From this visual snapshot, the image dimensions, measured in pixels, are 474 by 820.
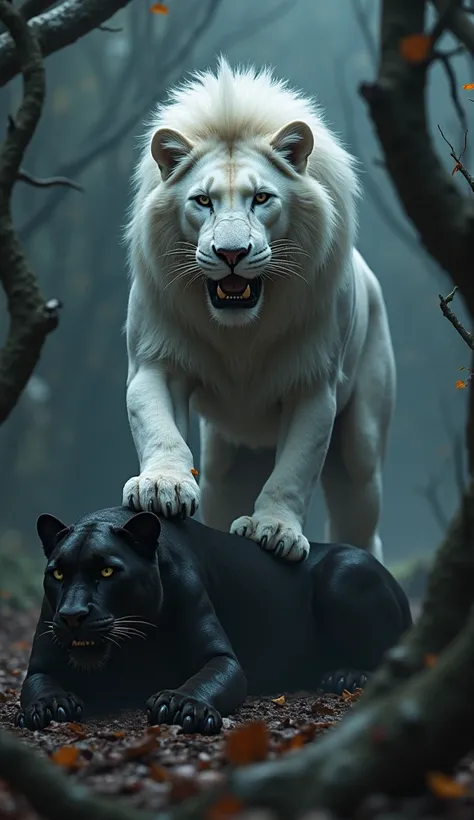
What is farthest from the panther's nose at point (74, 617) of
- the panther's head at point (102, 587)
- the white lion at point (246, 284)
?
the white lion at point (246, 284)

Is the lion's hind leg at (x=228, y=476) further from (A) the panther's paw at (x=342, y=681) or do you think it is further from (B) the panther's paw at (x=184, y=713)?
(B) the panther's paw at (x=184, y=713)

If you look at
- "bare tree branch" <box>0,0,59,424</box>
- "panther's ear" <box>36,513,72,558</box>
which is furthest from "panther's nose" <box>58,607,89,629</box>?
"bare tree branch" <box>0,0,59,424</box>

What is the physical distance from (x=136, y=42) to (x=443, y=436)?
22905mm

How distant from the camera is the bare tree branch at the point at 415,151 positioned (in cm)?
209

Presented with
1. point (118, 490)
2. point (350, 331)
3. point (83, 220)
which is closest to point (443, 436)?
point (118, 490)

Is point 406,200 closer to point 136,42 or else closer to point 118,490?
point 136,42

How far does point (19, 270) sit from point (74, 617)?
1.09 meters

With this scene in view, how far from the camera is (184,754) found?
2.78 metres

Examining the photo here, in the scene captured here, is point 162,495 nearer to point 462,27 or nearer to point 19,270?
point 19,270

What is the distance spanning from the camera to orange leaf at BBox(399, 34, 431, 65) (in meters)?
2.04

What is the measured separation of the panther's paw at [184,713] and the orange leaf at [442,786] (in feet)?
4.54

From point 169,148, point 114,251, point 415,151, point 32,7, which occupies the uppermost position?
point 114,251

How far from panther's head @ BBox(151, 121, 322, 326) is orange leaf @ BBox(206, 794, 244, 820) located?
2.59m

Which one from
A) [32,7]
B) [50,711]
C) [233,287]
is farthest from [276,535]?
[32,7]
